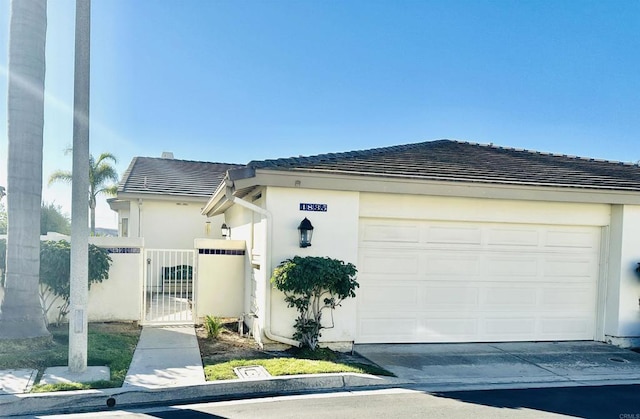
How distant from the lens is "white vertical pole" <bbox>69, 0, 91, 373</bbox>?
4.91 metres

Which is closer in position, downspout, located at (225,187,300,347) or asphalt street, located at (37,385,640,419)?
asphalt street, located at (37,385,640,419)

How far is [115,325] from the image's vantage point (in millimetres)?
7832

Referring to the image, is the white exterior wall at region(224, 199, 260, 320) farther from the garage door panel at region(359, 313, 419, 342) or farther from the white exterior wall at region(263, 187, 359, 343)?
the garage door panel at region(359, 313, 419, 342)

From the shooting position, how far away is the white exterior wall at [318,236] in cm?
643

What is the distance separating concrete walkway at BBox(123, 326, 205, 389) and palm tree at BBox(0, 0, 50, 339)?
1.71 meters

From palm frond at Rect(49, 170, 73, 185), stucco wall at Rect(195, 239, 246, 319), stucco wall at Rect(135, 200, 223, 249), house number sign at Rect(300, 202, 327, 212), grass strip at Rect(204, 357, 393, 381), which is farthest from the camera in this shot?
palm frond at Rect(49, 170, 73, 185)

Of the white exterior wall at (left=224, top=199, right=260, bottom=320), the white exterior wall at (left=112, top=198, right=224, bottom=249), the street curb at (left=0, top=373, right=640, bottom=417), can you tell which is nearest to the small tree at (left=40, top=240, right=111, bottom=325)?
the white exterior wall at (left=224, top=199, right=260, bottom=320)

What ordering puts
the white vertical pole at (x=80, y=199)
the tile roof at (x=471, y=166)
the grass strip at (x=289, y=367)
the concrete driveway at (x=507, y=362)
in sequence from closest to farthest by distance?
the white vertical pole at (x=80, y=199), the grass strip at (x=289, y=367), the concrete driveway at (x=507, y=362), the tile roof at (x=471, y=166)

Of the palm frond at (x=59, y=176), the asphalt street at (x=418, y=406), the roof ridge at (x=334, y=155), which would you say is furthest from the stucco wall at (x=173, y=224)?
the asphalt street at (x=418, y=406)

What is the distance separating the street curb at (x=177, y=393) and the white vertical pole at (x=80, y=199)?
0.79 metres

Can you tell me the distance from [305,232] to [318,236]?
0.31m

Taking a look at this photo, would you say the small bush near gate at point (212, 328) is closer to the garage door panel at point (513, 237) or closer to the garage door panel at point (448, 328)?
the garage door panel at point (448, 328)

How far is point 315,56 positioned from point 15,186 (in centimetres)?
886

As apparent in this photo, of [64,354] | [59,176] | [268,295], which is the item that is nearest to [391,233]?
[268,295]
